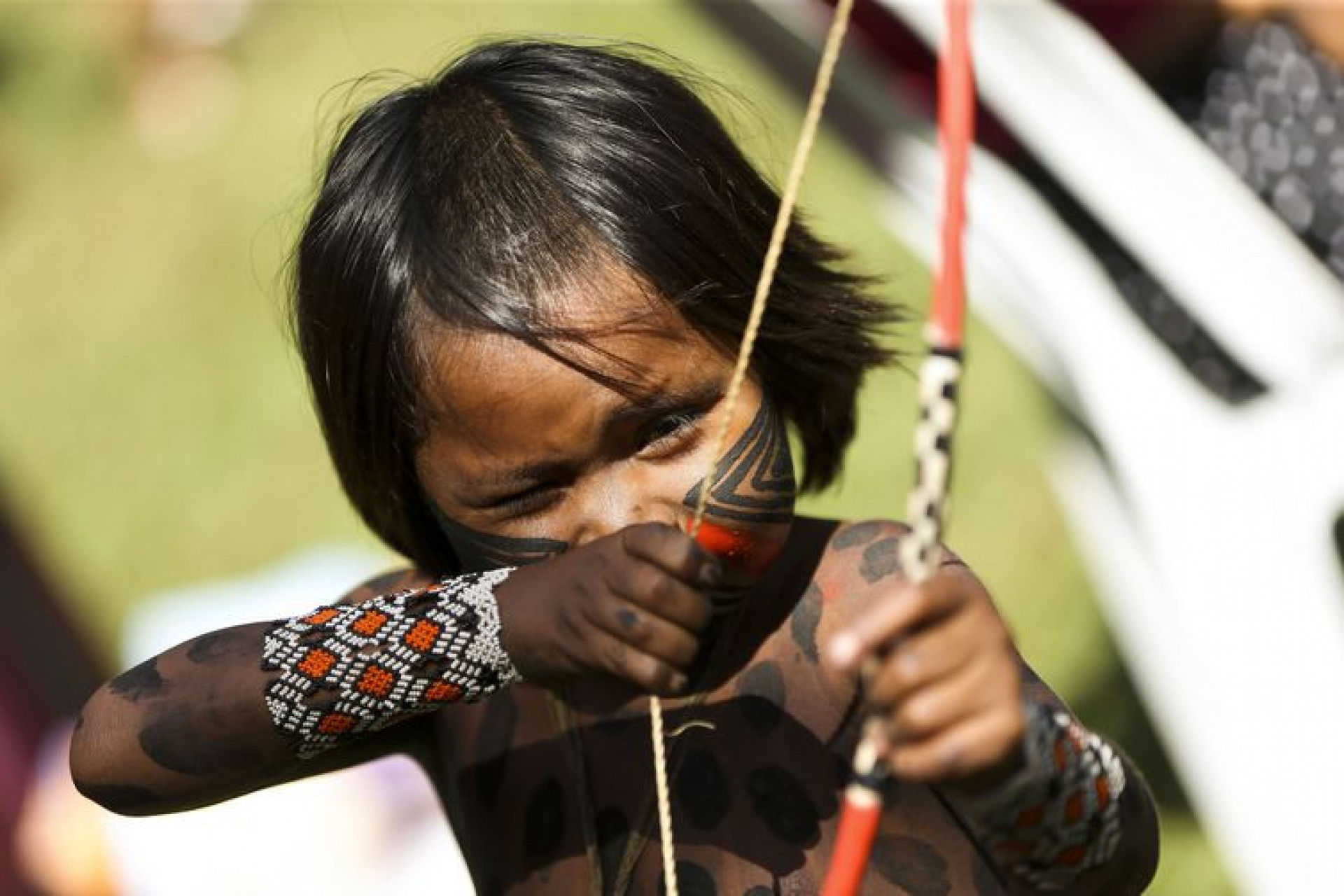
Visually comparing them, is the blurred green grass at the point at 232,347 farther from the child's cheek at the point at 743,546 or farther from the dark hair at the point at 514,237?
the child's cheek at the point at 743,546

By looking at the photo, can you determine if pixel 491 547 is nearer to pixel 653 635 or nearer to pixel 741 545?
pixel 741 545

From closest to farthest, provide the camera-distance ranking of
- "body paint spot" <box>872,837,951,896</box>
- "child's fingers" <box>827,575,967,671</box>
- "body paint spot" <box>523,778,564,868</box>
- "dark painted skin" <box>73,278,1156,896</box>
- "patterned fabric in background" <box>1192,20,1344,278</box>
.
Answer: "child's fingers" <box>827,575,967,671</box>, "dark painted skin" <box>73,278,1156,896</box>, "body paint spot" <box>872,837,951,896</box>, "body paint spot" <box>523,778,564,868</box>, "patterned fabric in background" <box>1192,20,1344,278</box>

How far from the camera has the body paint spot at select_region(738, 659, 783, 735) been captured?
1.49 m

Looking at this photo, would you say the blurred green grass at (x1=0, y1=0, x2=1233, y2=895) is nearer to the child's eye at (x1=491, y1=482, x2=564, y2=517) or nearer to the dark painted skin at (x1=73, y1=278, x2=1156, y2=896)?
the dark painted skin at (x1=73, y1=278, x2=1156, y2=896)

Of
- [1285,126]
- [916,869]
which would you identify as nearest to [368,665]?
[916,869]

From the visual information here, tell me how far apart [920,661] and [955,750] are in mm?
58

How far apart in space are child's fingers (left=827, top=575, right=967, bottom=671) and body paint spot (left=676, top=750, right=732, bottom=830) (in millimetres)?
518

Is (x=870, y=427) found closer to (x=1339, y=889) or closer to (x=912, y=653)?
(x=1339, y=889)

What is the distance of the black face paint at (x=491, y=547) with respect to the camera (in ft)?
4.58

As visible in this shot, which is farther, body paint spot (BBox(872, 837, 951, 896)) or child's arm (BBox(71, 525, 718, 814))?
body paint spot (BBox(872, 837, 951, 896))

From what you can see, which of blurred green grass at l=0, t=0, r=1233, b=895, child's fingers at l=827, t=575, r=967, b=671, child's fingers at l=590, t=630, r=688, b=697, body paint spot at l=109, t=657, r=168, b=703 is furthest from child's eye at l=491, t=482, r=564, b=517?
blurred green grass at l=0, t=0, r=1233, b=895

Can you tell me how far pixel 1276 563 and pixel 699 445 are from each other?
62.9 inches

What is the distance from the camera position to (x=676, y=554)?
1141mm

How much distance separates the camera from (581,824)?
1542 millimetres
